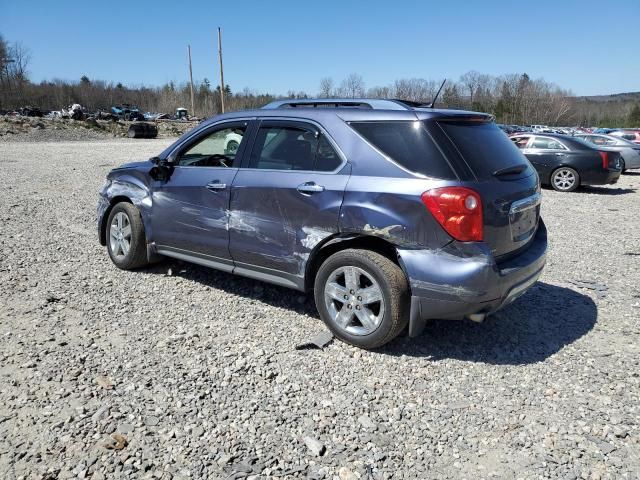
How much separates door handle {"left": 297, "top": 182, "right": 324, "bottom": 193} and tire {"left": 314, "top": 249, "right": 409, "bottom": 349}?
1.68ft

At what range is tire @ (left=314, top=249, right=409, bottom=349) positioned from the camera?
355 cm

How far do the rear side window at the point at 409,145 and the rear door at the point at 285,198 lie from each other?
0.99 feet

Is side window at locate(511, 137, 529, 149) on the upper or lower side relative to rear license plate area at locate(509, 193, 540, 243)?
upper

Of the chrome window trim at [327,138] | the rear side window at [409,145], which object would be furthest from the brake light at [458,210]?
the chrome window trim at [327,138]

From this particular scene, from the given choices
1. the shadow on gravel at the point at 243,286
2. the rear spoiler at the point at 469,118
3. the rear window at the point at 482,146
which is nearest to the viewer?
the rear window at the point at 482,146

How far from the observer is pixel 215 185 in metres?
4.49

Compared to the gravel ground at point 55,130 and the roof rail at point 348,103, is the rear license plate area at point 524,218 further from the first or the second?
the gravel ground at point 55,130

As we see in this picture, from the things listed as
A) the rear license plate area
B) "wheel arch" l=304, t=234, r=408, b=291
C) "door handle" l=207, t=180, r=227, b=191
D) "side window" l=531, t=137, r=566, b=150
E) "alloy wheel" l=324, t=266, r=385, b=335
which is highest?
"side window" l=531, t=137, r=566, b=150

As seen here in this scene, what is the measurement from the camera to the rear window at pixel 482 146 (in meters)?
3.54

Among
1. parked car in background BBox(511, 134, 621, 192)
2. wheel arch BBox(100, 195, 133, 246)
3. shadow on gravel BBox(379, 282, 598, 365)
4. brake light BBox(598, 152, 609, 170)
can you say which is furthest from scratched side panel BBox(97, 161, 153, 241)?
brake light BBox(598, 152, 609, 170)

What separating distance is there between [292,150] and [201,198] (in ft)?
3.45

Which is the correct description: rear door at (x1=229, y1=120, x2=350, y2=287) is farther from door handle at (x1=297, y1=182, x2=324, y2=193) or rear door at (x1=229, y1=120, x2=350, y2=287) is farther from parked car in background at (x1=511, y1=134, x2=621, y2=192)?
parked car in background at (x1=511, y1=134, x2=621, y2=192)

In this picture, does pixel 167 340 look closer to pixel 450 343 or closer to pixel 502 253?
pixel 450 343

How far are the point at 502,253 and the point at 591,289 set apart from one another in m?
2.39
